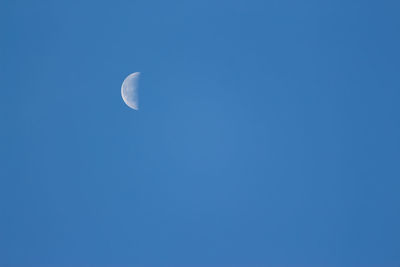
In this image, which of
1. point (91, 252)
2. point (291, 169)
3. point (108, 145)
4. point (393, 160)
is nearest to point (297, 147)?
point (291, 169)

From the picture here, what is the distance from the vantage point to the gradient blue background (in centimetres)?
219

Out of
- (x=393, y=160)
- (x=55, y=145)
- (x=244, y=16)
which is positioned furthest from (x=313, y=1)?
(x=55, y=145)

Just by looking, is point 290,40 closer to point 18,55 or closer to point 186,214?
point 186,214

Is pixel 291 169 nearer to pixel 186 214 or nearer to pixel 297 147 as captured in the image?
pixel 297 147

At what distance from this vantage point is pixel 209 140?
222 cm

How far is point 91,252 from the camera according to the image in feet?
7.25

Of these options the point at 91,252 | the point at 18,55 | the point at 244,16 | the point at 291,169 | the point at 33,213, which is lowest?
the point at 91,252

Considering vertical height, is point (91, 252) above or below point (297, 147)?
below

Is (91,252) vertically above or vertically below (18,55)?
below

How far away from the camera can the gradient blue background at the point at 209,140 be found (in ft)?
7.19

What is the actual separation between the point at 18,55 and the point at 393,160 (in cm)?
228

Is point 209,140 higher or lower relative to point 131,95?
lower

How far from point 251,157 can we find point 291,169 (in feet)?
0.78

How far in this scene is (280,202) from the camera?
219cm
